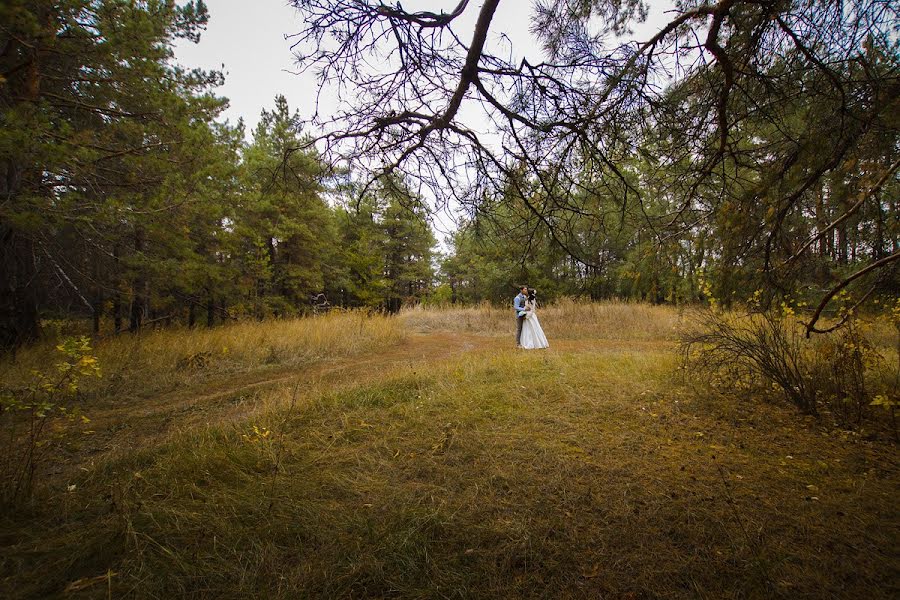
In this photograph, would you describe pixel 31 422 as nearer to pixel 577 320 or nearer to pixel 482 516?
pixel 482 516

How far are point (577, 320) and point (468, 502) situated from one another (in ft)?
41.1

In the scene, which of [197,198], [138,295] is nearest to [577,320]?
[197,198]

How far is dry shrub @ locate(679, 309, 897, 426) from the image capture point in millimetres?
3232

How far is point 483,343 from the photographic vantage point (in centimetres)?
1080

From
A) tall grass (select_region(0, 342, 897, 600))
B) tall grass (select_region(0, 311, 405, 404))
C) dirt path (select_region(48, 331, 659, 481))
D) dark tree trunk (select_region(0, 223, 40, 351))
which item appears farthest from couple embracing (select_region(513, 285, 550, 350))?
dark tree trunk (select_region(0, 223, 40, 351))

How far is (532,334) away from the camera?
9531 millimetres

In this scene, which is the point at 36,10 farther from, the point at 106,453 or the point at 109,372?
the point at 106,453

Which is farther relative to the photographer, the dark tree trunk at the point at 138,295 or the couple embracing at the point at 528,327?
the couple embracing at the point at 528,327

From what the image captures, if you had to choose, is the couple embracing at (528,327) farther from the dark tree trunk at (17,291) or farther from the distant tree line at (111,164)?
the dark tree trunk at (17,291)

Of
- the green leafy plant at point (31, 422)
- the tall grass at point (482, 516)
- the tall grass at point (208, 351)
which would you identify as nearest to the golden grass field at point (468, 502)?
the tall grass at point (482, 516)

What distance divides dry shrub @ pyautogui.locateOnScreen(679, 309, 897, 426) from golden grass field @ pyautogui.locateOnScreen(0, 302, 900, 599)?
29 centimetres

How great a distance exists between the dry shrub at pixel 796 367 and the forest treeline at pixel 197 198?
590mm

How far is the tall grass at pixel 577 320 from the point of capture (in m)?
11.3

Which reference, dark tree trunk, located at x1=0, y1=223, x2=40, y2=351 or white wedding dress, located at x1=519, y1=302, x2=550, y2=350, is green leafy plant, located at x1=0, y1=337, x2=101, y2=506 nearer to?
dark tree trunk, located at x1=0, y1=223, x2=40, y2=351
